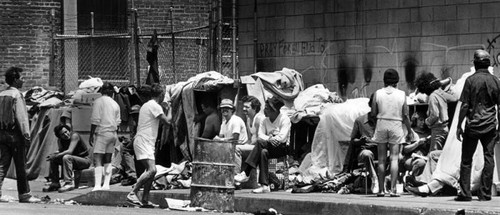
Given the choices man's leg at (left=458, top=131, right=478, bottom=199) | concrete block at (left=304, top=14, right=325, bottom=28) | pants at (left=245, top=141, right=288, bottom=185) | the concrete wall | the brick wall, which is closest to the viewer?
man's leg at (left=458, top=131, right=478, bottom=199)

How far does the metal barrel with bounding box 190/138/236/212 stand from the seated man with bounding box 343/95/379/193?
6.36 feet

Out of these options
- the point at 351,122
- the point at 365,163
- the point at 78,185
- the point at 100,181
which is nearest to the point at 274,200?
the point at 365,163

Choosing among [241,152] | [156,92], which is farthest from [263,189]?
[156,92]

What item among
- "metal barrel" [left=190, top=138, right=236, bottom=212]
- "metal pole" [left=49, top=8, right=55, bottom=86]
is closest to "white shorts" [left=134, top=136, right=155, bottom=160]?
"metal barrel" [left=190, top=138, right=236, bottom=212]

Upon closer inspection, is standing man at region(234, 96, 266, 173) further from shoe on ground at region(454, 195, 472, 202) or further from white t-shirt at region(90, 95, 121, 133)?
shoe on ground at region(454, 195, 472, 202)

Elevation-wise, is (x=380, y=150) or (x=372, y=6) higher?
(x=372, y=6)

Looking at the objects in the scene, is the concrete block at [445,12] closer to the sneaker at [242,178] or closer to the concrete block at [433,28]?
the concrete block at [433,28]

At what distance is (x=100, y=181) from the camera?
18.3 metres

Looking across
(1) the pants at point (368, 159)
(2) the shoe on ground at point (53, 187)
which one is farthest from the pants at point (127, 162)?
(1) the pants at point (368, 159)

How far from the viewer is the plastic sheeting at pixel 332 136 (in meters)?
17.4

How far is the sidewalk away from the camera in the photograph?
536 inches

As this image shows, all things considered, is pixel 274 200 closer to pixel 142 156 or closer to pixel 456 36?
pixel 142 156

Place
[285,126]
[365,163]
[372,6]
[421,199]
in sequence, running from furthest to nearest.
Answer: [372,6]
[285,126]
[365,163]
[421,199]

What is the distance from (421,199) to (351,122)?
2.76 meters
